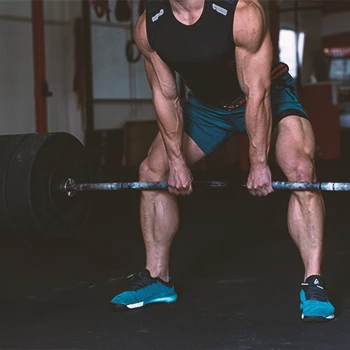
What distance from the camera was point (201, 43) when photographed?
190 centimetres

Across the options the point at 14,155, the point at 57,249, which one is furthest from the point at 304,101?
the point at 14,155

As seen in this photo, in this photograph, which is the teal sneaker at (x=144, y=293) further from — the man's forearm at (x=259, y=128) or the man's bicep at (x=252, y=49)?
the man's bicep at (x=252, y=49)

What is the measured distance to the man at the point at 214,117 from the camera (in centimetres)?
189

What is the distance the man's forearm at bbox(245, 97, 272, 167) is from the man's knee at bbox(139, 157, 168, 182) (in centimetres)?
32

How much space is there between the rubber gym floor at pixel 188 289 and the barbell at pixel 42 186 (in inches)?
9.0

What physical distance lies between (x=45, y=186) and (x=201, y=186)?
546 millimetres

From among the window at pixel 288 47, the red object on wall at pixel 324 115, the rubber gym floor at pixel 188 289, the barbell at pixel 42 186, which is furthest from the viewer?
the window at pixel 288 47

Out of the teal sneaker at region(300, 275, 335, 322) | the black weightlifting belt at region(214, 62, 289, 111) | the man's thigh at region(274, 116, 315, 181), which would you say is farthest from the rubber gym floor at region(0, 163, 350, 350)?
the black weightlifting belt at region(214, 62, 289, 111)

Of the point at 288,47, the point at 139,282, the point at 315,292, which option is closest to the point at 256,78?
the point at 315,292

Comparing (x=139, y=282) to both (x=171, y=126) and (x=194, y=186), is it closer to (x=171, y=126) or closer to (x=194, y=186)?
(x=194, y=186)

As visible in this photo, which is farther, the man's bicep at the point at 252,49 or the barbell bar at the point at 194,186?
the barbell bar at the point at 194,186

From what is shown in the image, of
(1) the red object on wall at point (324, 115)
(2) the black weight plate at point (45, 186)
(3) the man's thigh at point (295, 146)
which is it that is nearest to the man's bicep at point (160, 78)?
(3) the man's thigh at point (295, 146)

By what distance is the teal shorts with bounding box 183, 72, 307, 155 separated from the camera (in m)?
2.08

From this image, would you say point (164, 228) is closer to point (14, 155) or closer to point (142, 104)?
point (14, 155)
